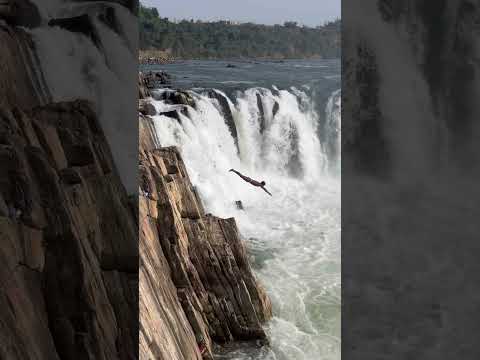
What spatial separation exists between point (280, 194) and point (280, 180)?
0.46 metres

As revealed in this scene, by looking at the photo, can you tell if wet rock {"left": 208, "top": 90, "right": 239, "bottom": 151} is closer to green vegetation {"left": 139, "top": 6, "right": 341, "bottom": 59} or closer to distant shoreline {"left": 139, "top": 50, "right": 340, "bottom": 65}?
distant shoreline {"left": 139, "top": 50, "right": 340, "bottom": 65}

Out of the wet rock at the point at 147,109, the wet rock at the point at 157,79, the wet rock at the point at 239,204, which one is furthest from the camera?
the wet rock at the point at 157,79

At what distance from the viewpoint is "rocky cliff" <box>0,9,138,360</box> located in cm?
120

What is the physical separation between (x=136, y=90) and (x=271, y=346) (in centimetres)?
327

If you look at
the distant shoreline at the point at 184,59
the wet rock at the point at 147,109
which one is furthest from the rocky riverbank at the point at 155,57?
the wet rock at the point at 147,109

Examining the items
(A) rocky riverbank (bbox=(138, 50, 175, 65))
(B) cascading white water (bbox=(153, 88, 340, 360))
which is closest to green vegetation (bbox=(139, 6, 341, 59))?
(A) rocky riverbank (bbox=(138, 50, 175, 65))

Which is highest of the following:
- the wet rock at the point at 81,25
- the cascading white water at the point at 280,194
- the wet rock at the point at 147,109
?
the wet rock at the point at 81,25

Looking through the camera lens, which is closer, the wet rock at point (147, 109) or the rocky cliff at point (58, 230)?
the rocky cliff at point (58, 230)

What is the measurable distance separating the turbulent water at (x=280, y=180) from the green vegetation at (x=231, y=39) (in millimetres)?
5834

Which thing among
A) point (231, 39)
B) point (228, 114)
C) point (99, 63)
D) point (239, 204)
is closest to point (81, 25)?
point (99, 63)

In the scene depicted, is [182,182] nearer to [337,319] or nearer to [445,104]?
[337,319]

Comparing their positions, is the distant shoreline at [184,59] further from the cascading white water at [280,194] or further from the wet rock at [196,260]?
the wet rock at [196,260]

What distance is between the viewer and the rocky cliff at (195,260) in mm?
3908

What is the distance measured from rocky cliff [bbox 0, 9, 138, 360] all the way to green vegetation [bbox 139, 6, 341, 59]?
15.7m
